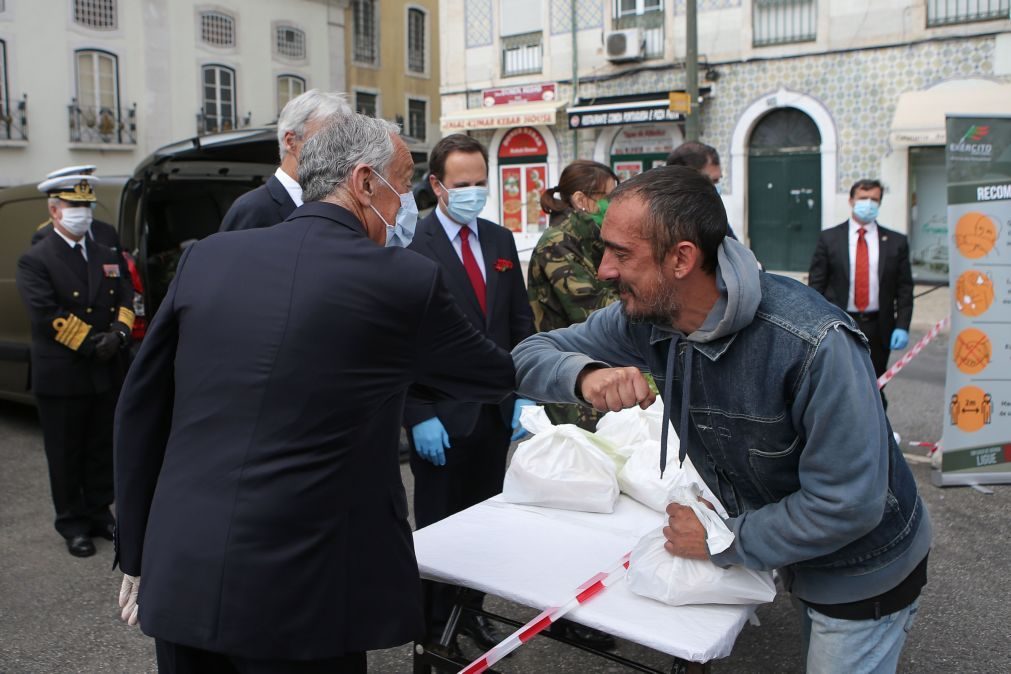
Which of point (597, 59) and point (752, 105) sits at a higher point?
point (597, 59)

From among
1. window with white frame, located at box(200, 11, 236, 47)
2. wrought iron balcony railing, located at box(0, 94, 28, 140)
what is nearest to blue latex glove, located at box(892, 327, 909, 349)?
wrought iron balcony railing, located at box(0, 94, 28, 140)

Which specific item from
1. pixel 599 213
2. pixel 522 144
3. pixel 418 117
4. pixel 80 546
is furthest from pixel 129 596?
pixel 418 117

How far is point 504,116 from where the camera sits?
21875 mm

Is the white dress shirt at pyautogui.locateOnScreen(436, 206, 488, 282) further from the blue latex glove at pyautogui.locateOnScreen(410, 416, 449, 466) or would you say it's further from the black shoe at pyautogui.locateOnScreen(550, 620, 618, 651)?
the black shoe at pyautogui.locateOnScreen(550, 620, 618, 651)

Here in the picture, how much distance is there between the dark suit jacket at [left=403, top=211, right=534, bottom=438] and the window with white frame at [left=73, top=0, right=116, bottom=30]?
22.6 metres

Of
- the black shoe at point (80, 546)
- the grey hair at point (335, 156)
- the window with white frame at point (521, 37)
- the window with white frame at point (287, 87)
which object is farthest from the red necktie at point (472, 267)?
the window with white frame at point (287, 87)

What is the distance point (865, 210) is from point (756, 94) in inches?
502

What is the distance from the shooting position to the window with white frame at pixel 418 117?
32000 millimetres

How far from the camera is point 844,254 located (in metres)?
6.32

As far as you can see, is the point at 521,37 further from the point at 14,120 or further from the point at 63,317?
the point at 63,317

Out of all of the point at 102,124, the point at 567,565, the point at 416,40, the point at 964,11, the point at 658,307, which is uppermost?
the point at 416,40

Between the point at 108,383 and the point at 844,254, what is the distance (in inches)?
190

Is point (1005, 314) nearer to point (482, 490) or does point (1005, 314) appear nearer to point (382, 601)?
point (482, 490)

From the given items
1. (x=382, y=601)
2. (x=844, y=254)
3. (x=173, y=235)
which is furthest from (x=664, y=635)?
(x=173, y=235)
